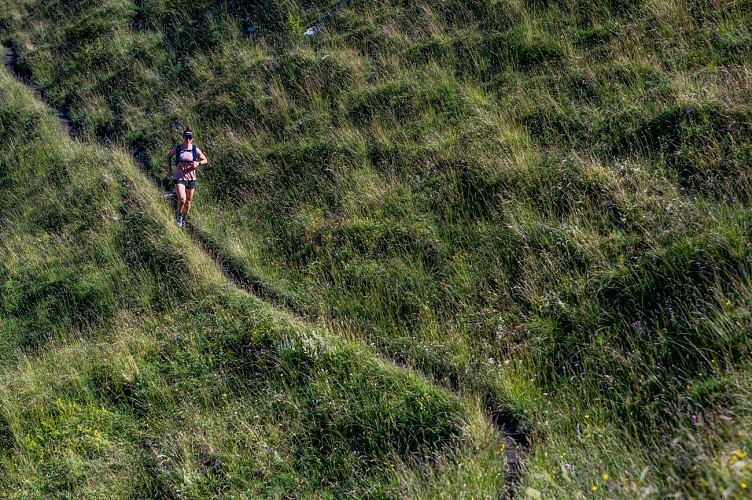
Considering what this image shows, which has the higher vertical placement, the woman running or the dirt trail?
the woman running

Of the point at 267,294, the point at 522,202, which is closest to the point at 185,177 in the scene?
the point at 267,294

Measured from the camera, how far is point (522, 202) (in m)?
8.58

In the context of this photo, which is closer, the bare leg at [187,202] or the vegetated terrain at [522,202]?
the vegetated terrain at [522,202]

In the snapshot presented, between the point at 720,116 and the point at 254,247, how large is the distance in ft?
23.3

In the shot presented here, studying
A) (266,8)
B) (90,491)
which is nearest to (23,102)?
(266,8)

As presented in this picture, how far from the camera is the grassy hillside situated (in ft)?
20.6

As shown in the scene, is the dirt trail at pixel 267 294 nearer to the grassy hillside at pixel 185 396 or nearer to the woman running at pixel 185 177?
the grassy hillside at pixel 185 396

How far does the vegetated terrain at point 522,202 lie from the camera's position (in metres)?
5.64

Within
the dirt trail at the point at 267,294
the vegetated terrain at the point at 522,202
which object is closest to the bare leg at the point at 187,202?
the vegetated terrain at the point at 522,202

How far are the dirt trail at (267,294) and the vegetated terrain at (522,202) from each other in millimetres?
90

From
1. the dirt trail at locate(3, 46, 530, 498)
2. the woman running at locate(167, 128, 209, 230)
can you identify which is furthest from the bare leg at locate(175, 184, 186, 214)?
the dirt trail at locate(3, 46, 530, 498)

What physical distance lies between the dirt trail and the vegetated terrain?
9cm

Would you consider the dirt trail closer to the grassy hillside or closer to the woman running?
the grassy hillside

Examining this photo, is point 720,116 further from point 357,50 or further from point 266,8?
point 266,8
